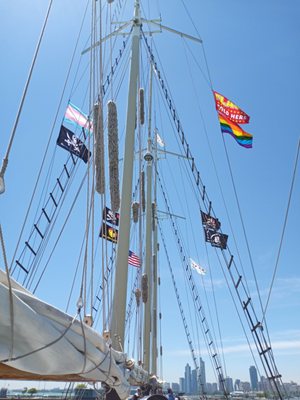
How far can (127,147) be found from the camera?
927 centimetres

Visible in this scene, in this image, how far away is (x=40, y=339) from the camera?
2.42 metres

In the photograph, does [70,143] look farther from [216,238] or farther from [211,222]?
[216,238]

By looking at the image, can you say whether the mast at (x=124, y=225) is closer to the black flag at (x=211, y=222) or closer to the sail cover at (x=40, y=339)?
the sail cover at (x=40, y=339)

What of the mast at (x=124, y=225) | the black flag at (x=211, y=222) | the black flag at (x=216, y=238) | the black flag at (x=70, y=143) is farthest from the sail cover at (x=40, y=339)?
the black flag at (x=211, y=222)

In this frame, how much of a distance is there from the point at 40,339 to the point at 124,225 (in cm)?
610

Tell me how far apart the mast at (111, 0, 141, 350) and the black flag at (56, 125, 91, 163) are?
11.1 feet

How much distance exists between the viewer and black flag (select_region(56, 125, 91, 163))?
12242 millimetres

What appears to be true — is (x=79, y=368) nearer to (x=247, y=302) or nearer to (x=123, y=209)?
Answer: (x=123, y=209)

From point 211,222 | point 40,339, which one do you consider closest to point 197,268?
point 211,222

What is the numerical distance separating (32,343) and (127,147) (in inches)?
286

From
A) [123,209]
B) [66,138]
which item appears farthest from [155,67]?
[123,209]

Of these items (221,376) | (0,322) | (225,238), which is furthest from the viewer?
(221,376)

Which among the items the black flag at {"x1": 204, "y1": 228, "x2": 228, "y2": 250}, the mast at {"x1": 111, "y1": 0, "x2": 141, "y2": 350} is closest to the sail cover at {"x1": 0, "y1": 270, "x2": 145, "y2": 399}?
the mast at {"x1": 111, "y1": 0, "x2": 141, "y2": 350}

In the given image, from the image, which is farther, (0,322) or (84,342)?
(84,342)
